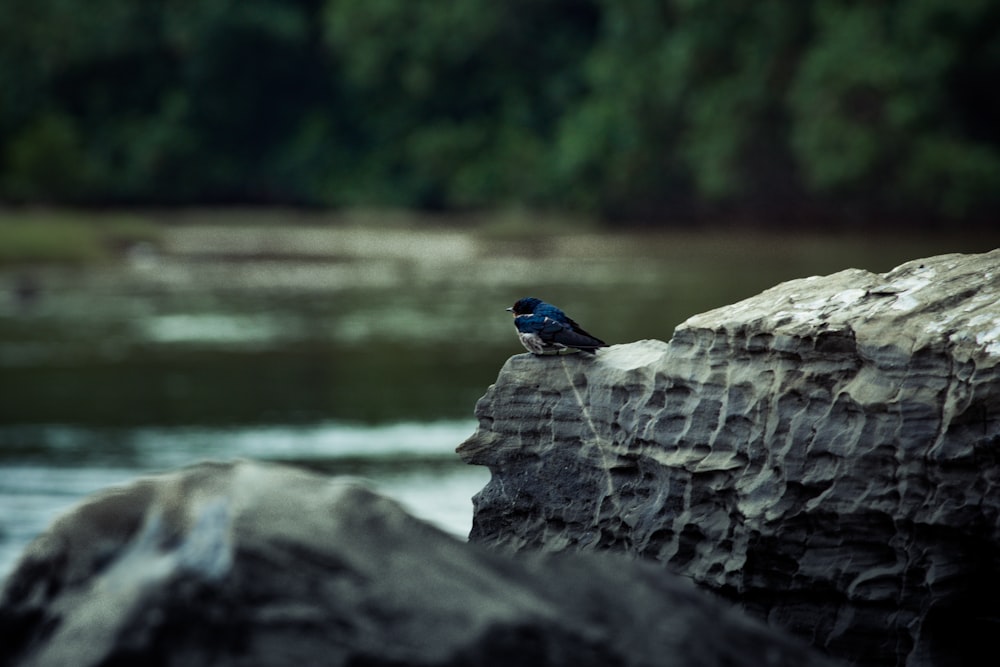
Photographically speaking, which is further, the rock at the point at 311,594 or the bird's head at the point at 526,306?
the bird's head at the point at 526,306

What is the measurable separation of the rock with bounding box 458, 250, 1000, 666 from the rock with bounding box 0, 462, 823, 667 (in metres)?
1.25

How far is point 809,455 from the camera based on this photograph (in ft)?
15.2

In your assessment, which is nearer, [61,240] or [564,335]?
[564,335]

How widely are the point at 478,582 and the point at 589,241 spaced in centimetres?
3392

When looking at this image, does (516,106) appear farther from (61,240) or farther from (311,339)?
(311,339)

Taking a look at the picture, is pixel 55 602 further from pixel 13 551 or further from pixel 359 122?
pixel 359 122

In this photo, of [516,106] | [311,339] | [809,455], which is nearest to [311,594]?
[809,455]

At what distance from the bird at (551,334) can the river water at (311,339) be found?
5.50 ft

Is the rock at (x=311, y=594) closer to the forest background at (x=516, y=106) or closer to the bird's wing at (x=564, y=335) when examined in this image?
the bird's wing at (x=564, y=335)

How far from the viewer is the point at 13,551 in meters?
8.80

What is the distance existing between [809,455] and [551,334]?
3.29 ft

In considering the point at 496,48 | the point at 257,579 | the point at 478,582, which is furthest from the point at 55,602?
the point at 496,48

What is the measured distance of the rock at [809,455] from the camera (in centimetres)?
442

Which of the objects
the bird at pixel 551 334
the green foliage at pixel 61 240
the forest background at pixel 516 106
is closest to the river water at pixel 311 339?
the green foliage at pixel 61 240
